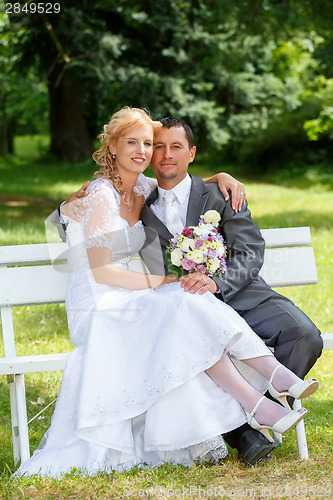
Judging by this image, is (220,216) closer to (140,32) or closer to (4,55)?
(140,32)

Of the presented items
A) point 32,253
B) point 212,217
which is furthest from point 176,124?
point 32,253

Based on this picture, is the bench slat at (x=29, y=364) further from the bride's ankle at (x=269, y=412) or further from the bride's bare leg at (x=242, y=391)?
the bride's ankle at (x=269, y=412)

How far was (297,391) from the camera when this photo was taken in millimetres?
3287

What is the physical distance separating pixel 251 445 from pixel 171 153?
1768 mm

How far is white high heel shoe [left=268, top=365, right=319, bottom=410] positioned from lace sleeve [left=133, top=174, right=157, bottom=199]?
1.44 metres

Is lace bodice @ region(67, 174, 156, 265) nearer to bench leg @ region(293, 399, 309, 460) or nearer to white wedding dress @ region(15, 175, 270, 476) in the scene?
white wedding dress @ region(15, 175, 270, 476)

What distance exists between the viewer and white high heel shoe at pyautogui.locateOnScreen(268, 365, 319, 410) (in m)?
3.26

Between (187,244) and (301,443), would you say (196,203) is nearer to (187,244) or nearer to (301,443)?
(187,244)

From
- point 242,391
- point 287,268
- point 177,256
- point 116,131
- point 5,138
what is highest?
point 5,138

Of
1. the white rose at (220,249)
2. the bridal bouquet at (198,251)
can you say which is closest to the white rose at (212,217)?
the bridal bouquet at (198,251)

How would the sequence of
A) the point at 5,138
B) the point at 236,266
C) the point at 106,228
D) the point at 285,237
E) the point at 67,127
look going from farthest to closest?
the point at 5,138, the point at 67,127, the point at 285,237, the point at 236,266, the point at 106,228

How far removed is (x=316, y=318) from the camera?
6387 millimetres

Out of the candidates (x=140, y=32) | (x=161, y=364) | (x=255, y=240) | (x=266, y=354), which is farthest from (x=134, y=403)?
(x=140, y=32)

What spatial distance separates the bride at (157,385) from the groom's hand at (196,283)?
0.04 metres
